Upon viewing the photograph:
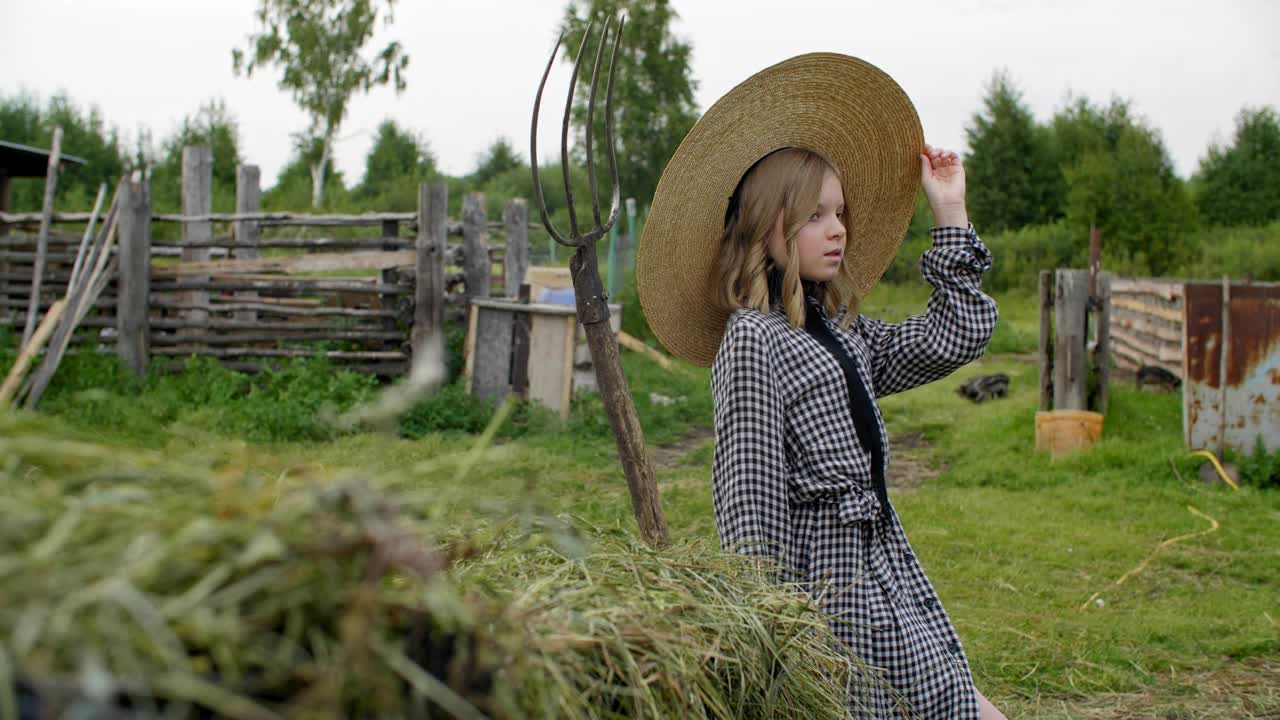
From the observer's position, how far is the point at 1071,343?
770 centimetres

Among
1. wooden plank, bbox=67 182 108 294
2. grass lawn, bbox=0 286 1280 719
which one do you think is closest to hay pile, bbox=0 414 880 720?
grass lawn, bbox=0 286 1280 719

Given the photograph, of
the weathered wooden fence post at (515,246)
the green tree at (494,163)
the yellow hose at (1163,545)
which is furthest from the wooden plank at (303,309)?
the green tree at (494,163)

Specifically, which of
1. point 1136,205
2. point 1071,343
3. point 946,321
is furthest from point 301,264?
point 1136,205

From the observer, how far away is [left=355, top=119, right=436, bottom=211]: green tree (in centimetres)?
3756

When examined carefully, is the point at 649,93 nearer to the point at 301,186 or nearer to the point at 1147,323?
the point at 301,186

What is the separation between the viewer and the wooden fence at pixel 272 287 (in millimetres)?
9375

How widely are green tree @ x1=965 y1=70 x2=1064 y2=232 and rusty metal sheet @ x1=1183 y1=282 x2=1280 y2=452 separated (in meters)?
23.3

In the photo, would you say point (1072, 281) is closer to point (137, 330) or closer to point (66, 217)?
point (137, 330)

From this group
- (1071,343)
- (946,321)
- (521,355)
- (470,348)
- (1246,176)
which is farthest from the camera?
(1246,176)

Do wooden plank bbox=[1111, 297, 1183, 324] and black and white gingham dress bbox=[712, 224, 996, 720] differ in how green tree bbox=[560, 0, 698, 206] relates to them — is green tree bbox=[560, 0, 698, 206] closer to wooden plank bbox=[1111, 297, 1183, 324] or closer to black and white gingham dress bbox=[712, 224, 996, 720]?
wooden plank bbox=[1111, 297, 1183, 324]

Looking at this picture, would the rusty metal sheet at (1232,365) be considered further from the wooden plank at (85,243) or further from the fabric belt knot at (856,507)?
the wooden plank at (85,243)

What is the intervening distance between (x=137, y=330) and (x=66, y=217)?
1.71 metres

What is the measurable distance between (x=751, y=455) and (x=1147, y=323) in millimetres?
8961

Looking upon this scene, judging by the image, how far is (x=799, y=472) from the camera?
2.30 metres
